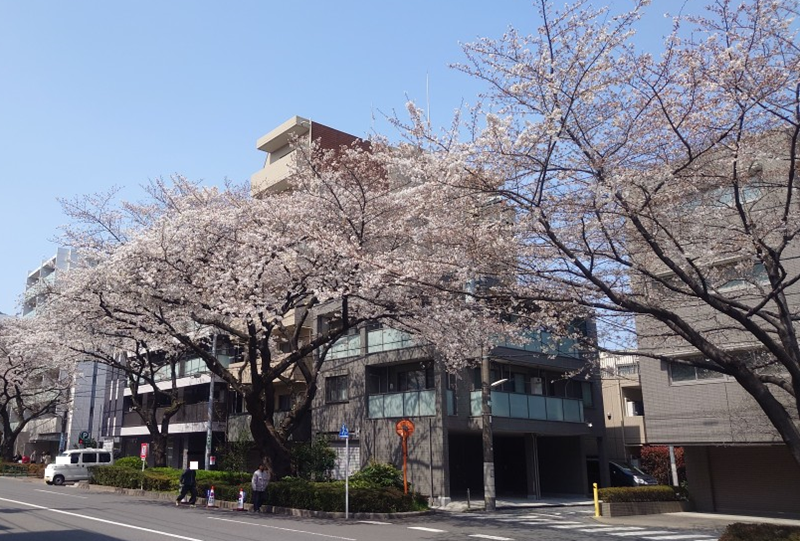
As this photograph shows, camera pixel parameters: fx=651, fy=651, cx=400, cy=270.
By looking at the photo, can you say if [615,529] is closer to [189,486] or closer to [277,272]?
[277,272]

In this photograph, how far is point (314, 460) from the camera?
24.4 metres

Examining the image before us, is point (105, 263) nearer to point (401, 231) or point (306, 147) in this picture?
point (306, 147)

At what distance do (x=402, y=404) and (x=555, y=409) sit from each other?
705 cm

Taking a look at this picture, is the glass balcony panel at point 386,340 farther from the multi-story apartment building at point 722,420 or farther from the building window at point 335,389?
the multi-story apartment building at point 722,420

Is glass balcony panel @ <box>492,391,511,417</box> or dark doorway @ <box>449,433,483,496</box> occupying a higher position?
glass balcony panel @ <box>492,391,511,417</box>

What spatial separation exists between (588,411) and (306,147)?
19.9 m

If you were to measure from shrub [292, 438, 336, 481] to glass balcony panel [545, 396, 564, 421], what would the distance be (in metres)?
9.24

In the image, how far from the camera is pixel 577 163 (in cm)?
965

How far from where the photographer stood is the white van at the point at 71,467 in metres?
33.9

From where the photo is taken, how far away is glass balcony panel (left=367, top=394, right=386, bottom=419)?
2606 cm

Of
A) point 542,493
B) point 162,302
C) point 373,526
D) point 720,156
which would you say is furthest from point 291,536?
point 542,493

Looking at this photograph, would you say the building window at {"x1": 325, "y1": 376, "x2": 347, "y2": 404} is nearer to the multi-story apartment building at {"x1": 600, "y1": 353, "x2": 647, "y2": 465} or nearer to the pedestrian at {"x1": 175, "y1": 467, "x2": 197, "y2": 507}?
the pedestrian at {"x1": 175, "y1": 467, "x2": 197, "y2": 507}

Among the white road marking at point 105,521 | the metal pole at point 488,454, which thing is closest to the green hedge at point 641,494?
the metal pole at point 488,454

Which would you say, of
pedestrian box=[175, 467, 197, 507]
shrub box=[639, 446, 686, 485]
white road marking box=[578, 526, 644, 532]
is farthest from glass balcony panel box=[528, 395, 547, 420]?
pedestrian box=[175, 467, 197, 507]
